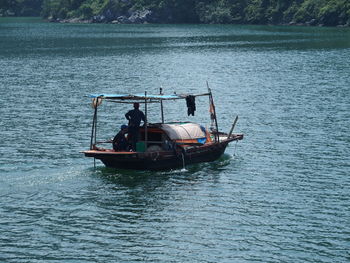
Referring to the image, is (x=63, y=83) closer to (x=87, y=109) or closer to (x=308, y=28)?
(x=87, y=109)

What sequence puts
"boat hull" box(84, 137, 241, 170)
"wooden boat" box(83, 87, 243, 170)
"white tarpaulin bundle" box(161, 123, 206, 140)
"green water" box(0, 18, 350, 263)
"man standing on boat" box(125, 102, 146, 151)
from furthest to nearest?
"white tarpaulin bundle" box(161, 123, 206, 140), "man standing on boat" box(125, 102, 146, 151), "wooden boat" box(83, 87, 243, 170), "boat hull" box(84, 137, 241, 170), "green water" box(0, 18, 350, 263)

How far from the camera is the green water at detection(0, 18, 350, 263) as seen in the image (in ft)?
90.3

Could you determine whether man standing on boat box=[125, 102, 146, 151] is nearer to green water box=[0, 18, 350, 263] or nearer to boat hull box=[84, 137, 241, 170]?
boat hull box=[84, 137, 241, 170]

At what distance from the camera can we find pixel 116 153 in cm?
3619

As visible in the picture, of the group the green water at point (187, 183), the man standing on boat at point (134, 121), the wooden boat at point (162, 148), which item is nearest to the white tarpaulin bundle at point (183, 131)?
the wooden boat at point (162, 148)

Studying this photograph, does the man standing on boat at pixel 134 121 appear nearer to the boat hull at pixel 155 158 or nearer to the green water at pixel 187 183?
the boat hull at pixel 155 158

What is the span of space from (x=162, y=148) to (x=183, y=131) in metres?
Answer: 1.63

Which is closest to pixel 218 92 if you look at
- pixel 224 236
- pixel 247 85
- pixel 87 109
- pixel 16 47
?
pixel 247 85

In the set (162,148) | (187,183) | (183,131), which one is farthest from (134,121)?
(187,183)

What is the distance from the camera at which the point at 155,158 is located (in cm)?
3694

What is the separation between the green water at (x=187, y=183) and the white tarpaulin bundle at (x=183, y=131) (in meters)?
1.79

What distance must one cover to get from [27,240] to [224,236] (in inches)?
308

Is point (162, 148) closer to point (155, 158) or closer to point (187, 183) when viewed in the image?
point (155, 158)

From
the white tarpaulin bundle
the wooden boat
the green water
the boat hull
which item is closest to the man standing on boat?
the wooden boat
